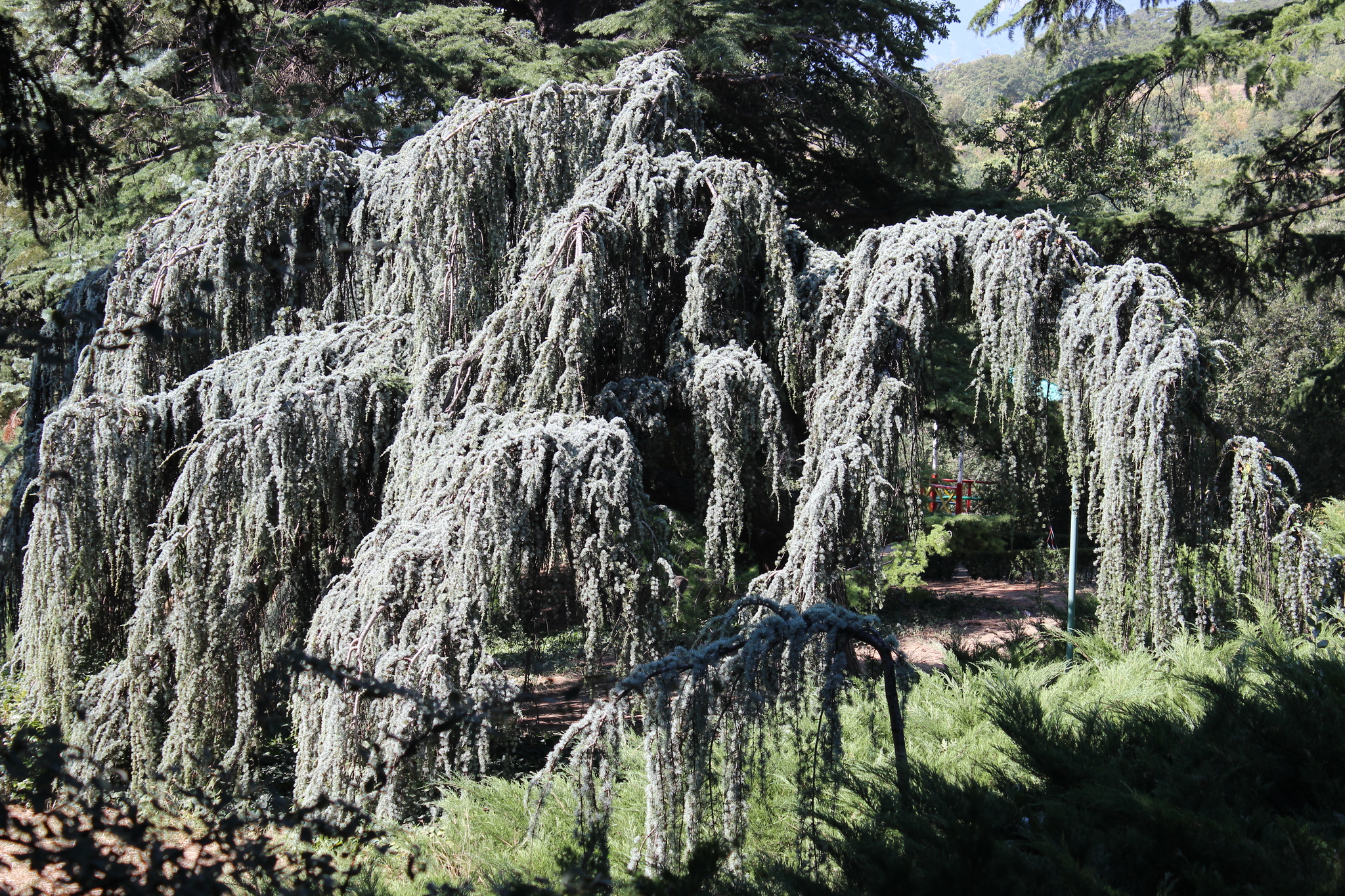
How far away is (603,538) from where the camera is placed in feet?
13.2

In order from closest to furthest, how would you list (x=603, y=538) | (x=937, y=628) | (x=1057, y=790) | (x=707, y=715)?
(x=707, y=715) → (x=1057, y=790) → (x=603, y=538) → (x=937, y=628)

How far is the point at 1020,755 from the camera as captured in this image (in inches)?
135

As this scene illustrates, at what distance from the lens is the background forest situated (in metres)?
2.71

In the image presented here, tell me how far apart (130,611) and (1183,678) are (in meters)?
5.11

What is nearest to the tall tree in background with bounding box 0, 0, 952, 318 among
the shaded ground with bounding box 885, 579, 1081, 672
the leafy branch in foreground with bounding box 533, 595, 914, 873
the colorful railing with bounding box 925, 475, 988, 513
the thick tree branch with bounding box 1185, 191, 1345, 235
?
the thick tree branch with bounding box 1185, 191, 1345, 235

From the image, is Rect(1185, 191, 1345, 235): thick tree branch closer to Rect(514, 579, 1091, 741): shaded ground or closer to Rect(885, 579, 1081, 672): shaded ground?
Rect(514, 579, 1091, 741): shaded ground

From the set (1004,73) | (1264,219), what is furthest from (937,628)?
(1004,73)

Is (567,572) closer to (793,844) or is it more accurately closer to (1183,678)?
(793,844)

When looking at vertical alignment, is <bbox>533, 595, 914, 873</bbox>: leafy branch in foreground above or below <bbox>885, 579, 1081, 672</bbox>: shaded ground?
above

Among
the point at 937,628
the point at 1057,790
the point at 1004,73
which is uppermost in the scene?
the point at 1004,73

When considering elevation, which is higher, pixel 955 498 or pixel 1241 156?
pixel 1241 156

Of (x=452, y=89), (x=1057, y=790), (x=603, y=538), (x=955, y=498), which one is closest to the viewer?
(x=1057, y=790)

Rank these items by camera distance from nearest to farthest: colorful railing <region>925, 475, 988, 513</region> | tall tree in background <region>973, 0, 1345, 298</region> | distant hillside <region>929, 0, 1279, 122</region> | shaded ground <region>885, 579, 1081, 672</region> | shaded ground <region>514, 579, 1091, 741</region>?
shaded ground <region>514, 579, 1091, 741</region>, shaded ground <region>885, 579, 1081, 672</region>, tall tree in background <region>973, 0, 1345, 298</region>, colorful railing <region>925, 475, 988, 513</region>, distant hillside <region>929, 0, 1279, 122</region>

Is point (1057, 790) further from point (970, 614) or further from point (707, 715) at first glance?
point (970, 614)
